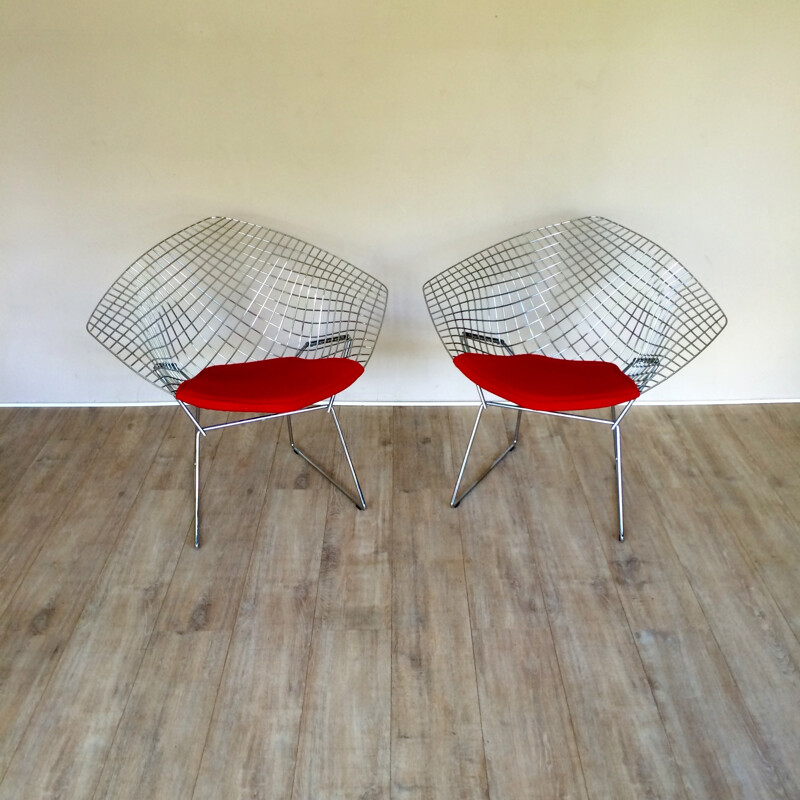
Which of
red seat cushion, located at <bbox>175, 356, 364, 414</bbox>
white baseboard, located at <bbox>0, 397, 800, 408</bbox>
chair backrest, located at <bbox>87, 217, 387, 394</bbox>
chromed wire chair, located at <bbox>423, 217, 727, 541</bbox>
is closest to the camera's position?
red seat cushion, located at <bbox>175, 356, 364, 414</bbox>

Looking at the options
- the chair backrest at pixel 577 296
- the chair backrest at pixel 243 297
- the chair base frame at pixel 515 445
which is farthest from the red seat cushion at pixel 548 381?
the chair backrest at pixel 243 297

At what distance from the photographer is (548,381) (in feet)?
7.55

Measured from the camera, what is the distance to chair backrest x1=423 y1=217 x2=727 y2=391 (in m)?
2.70

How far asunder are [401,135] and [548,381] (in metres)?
1.00

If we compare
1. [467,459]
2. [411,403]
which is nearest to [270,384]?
[467,459]

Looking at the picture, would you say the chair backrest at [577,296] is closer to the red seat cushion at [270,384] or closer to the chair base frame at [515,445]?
the chair base frame at [515,445]

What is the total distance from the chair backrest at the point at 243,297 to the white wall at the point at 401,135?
68mm

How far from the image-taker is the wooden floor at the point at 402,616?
1.67 m

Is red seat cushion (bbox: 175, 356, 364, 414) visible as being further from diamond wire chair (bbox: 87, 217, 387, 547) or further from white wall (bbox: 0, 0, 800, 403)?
white wall (bbox: 0, 0, 800, 403)

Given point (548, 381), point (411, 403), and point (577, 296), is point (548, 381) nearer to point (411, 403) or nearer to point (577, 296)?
point (577, 296)

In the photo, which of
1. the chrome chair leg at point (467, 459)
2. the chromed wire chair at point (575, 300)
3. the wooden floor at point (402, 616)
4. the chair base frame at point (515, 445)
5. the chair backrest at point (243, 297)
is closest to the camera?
the wooden floor at point (402, 616)

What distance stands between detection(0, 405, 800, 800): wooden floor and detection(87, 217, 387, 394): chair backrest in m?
0.34

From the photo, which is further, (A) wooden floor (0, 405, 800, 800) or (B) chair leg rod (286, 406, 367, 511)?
(B) chair leg rod (286, 406, 367, 511)

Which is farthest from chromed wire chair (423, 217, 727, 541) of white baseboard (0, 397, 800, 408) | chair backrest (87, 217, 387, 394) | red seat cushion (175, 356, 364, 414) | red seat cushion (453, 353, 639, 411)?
red seat cushion (175, 356, 364, 414)
